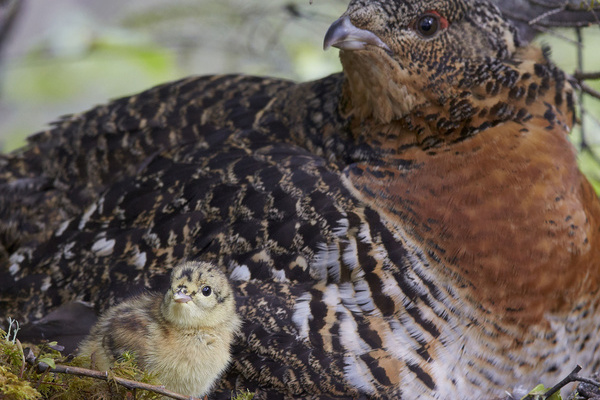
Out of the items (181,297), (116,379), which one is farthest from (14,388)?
(181,297)

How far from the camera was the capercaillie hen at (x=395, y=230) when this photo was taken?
9.69 ft

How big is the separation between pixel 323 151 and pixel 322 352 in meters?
0.99

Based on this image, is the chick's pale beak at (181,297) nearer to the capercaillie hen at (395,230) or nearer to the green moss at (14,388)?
the capercaillie hen at (395,230)

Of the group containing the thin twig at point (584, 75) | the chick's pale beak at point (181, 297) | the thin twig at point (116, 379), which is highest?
the thin twig at point (584, 75)

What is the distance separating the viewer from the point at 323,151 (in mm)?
3426

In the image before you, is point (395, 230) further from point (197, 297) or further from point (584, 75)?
point (584, 75)

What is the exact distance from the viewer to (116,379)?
2.43 m

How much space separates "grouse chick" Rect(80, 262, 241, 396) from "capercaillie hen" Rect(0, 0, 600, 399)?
14cm

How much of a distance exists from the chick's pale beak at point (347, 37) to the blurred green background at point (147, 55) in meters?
2.48

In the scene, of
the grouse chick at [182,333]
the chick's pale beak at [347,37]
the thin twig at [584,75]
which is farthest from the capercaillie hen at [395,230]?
the thin twig at [584,75]

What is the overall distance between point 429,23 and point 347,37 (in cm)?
42

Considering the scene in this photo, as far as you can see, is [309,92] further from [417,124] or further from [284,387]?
[284,387]

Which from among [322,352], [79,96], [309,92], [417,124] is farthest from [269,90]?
[79,96]

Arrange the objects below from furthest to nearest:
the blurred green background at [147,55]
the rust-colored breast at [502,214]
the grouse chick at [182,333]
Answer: the blurred green background at [147,55] < the rust-colored breast at [502,214] < the grouse chick at [182,333]
